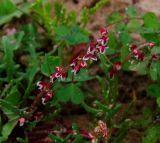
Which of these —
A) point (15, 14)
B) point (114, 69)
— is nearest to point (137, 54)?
point (114, 69)

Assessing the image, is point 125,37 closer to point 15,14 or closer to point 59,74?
point 59,74

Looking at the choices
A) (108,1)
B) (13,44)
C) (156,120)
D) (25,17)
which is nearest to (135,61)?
(156,120)

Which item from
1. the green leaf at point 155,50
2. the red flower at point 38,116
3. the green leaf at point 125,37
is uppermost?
the green leaf at point 125,37

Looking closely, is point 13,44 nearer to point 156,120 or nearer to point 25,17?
point 25,17

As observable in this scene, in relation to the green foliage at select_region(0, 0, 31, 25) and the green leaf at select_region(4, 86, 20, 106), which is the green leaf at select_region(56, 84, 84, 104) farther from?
the green foliage at select_region(0, 0, 31, 25)

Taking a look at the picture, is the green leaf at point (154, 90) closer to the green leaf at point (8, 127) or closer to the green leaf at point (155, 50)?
the green leaf at point (155, 50)

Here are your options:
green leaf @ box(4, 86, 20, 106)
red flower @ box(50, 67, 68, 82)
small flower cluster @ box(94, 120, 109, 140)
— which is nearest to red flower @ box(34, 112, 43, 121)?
green leaf @ box(4, 86, 20, 106)

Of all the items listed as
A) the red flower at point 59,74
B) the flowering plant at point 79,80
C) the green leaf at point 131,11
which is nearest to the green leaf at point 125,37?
the flowering plant at point 79,80

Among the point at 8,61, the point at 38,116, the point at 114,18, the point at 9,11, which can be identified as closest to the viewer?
the point at 38,116
